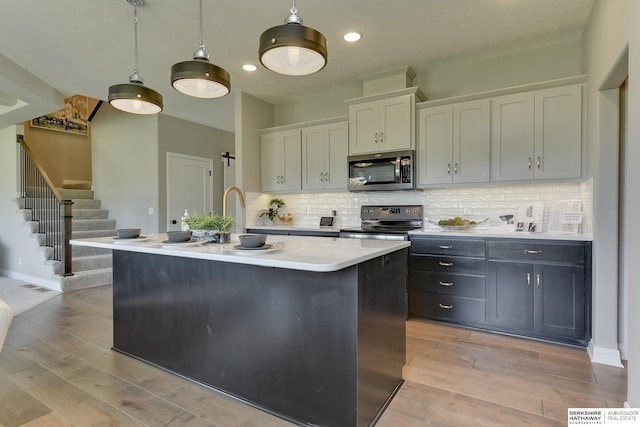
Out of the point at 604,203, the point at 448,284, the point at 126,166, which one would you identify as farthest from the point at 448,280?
the point at 126,166

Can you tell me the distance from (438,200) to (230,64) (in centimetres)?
286

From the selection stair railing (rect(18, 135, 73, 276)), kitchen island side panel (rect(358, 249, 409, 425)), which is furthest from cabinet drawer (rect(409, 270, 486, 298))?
stair railing (rect(18, 135, 73, 276))

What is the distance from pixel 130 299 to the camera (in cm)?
264

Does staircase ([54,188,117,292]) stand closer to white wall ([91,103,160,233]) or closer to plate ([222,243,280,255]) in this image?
white wall ([91,103,160,233])

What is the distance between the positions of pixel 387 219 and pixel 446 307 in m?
1.28

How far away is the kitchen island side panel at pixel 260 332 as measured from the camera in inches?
67.5

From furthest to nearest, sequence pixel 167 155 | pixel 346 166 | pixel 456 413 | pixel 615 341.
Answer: pixel 167 155, pixel 346 166, pixel 615 341, pixel 456 413

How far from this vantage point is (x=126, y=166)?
6340 mm

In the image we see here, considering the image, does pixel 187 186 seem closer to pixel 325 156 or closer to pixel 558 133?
pixel 325 156

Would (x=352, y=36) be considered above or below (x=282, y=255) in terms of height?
above

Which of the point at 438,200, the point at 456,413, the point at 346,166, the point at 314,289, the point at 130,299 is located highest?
the point at 346,166

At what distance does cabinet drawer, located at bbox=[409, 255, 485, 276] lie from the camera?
318 cm

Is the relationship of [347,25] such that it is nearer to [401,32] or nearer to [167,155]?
[401,32]

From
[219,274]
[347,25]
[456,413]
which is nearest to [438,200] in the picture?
[347,25]
